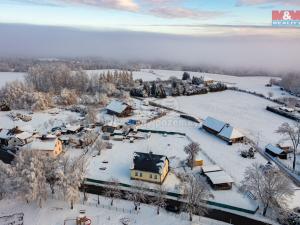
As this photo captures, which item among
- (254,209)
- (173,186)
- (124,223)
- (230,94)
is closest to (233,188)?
(254,209)

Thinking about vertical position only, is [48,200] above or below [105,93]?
below

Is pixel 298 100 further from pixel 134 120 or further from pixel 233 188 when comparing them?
pixel 233 188

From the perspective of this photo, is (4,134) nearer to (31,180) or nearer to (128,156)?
(128,156)

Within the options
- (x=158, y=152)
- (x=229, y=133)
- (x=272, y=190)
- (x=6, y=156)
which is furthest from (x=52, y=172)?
(x=229, y=133)

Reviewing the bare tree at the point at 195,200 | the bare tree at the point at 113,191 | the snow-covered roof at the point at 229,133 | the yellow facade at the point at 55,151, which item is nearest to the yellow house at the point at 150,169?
the bare tree at the point at 113,191

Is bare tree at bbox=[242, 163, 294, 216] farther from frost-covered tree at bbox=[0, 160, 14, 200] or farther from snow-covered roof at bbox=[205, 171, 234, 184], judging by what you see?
frost-covered tree at bbox=[0, 160, 14, 200]

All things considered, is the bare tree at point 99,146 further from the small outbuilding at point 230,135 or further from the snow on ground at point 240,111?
Result: the snow on ground at point 240,111
